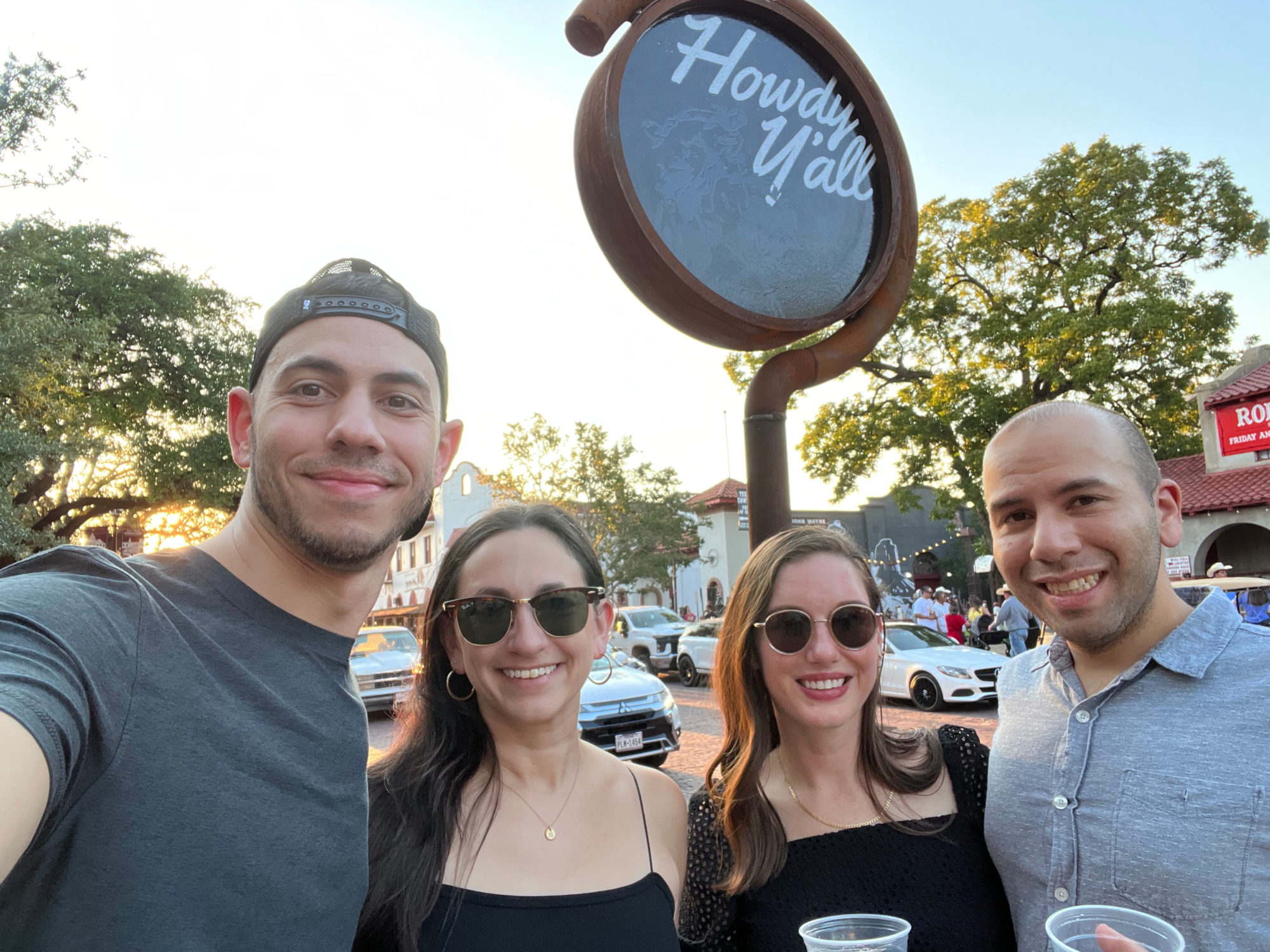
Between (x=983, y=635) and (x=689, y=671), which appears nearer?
(x=983, y=635)

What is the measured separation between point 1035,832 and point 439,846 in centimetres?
137

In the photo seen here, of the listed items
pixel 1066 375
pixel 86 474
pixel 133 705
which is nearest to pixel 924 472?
pixel 1066 375

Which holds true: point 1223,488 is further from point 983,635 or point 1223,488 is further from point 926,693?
point 926,693

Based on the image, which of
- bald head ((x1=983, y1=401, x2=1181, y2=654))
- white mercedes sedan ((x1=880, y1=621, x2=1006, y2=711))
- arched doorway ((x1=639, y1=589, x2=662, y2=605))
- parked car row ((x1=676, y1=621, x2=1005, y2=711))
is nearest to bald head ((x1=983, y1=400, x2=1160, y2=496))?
bald head ((x1=983, y1=401, x2=1181, y2=654))

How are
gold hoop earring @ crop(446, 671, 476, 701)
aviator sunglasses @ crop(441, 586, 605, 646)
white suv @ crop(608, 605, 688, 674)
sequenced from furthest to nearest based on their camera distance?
white suv @ crop(608, 605, 688, 674)
gold hoop earring @ crop(446, 671, 476, 701)
aviator sunglasses @ crop(441, 586, 605, 646)

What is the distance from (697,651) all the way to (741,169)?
15701mm

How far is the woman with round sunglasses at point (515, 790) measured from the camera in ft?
6.16

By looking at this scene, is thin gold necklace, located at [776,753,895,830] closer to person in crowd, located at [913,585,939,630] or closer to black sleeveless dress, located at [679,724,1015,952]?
black sleeveless dress, located at [679,724,1015,952]

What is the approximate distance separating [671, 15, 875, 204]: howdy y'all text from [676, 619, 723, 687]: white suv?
1462 centimetres

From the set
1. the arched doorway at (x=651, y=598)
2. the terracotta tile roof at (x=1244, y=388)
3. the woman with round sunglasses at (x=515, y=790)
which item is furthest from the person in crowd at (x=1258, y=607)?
the arched doorway at (x=651, y=598)

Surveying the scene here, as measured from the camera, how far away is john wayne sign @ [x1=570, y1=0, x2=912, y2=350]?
2230mm

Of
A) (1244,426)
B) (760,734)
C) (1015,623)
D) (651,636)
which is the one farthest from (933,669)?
(1244,426)

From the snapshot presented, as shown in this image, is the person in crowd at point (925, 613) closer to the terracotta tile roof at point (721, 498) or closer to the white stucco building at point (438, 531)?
the terracotta tile roof at point (721, 498)

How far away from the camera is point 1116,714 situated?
75.5 inches
